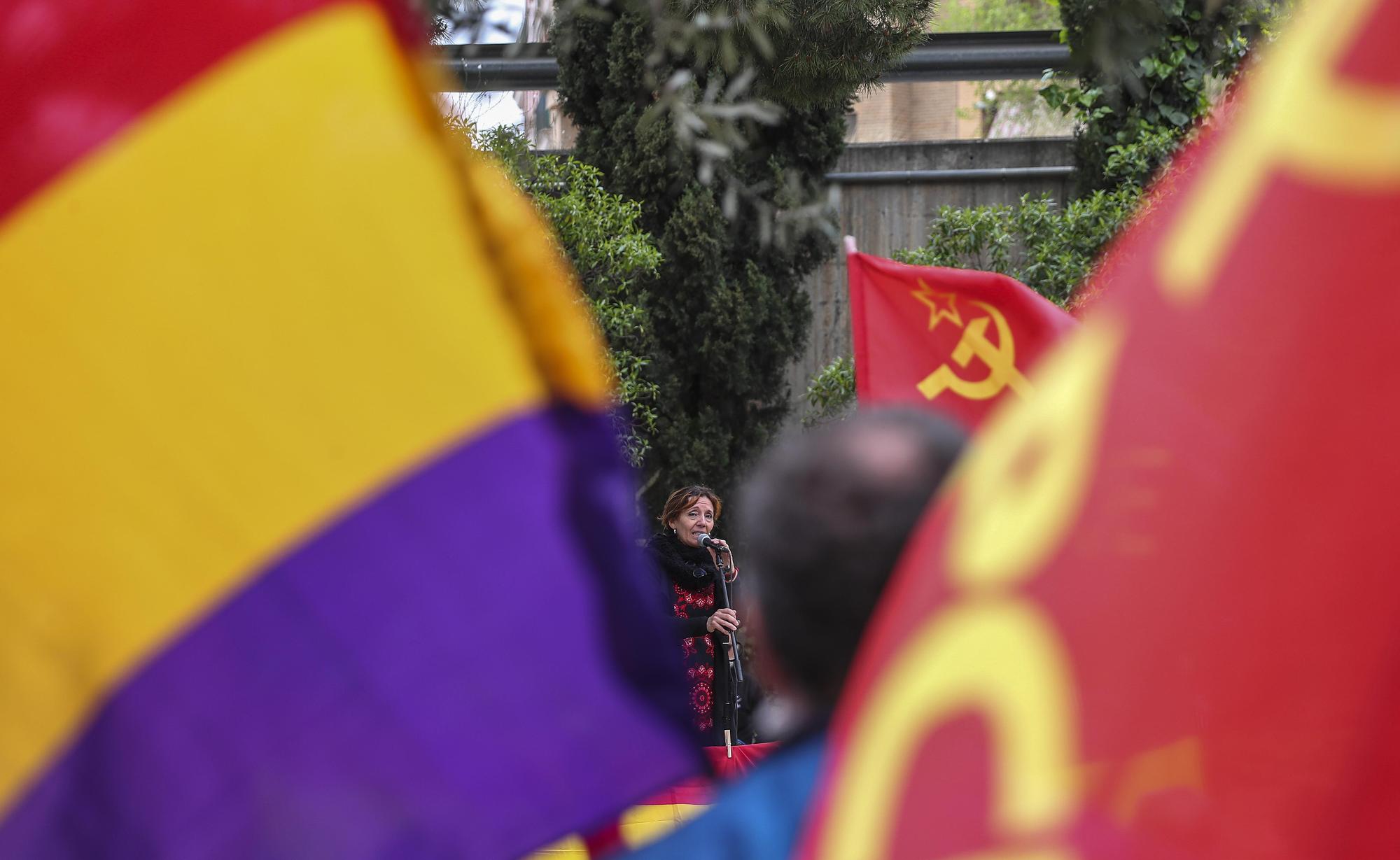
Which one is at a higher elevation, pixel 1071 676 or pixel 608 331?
pixel 1071 676

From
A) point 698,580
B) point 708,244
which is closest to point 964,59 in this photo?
point 708,244

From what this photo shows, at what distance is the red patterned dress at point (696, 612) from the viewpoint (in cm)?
574

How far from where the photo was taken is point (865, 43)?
4328 millimetres

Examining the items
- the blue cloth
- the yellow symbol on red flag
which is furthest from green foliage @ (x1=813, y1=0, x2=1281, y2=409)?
the blue cloth

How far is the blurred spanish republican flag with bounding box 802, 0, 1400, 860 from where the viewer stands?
944mm

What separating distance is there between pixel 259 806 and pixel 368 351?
405 mm

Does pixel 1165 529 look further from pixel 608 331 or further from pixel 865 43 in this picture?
pixel 608 331

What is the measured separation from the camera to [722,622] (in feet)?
18.7

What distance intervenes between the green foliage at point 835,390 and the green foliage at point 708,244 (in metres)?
0.45

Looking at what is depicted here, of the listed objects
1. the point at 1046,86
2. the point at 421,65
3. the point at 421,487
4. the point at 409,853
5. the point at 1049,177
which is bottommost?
the point at 1049,177

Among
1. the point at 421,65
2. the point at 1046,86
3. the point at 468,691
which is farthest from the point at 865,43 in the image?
the point at 1046,86

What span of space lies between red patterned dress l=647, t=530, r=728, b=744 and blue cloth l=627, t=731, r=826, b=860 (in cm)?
437

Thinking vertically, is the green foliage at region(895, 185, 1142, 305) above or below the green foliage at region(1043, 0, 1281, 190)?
below

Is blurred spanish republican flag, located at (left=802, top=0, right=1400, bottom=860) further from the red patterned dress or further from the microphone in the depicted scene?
the microphone
